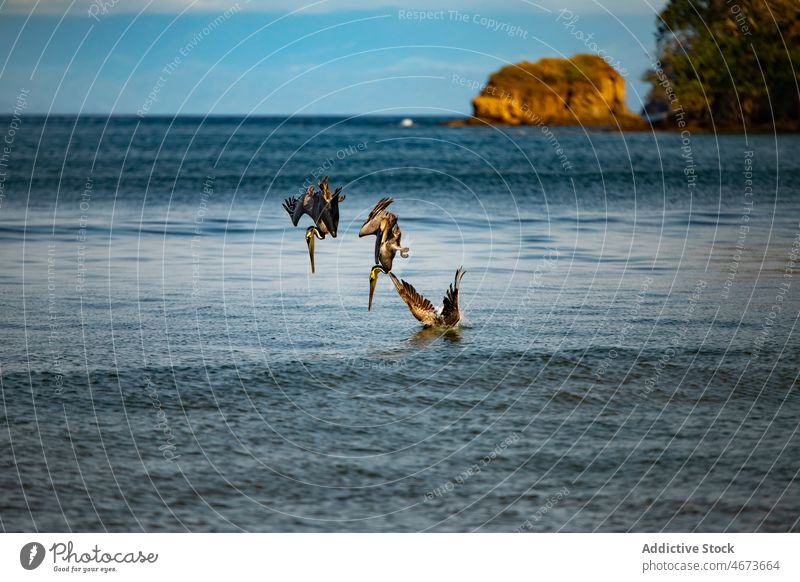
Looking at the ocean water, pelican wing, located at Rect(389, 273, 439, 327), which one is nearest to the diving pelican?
pelican wing, located at Rect(389, 273, 439, 327)

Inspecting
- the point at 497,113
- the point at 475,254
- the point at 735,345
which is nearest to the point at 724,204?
the point at 475,254

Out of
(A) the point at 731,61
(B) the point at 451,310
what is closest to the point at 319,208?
(B) the point at 451,310

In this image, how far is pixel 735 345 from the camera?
16938 millimetres

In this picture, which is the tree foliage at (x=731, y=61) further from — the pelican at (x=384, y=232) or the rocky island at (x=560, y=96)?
the pelican at (x=384, y=232)

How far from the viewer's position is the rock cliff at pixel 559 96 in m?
144

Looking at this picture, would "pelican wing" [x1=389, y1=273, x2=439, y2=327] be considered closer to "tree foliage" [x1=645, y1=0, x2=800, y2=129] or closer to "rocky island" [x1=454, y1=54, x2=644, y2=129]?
"tree foliage" [x1=645, y1=0, x2=800, y2=129]

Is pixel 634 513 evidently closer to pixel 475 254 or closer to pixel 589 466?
pixel 589 466
